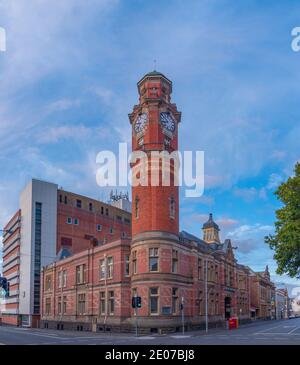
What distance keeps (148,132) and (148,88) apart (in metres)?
5.96

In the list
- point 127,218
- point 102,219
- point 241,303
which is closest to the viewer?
point 241,303

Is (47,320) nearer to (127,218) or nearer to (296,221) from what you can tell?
(127,218)

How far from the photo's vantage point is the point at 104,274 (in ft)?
193

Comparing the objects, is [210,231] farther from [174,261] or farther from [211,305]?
[174,261]

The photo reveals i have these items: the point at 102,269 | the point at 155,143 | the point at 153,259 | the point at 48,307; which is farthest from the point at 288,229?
the point at 48,307

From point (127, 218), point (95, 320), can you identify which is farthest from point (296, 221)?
point (127, 218)

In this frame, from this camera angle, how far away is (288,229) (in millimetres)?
35719

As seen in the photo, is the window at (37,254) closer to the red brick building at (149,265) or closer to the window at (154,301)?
the red brick building at (149,265)

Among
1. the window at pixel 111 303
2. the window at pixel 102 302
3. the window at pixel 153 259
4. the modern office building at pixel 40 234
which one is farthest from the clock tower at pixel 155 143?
the modern office building at pixel 40 234

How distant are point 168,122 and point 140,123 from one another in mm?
3284

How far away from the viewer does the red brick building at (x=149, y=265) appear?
169 feet

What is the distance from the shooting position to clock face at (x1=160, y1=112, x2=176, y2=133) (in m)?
56.1

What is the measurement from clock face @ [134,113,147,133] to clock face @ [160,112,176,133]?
200 centimetres

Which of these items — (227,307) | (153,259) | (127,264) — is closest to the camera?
(153,259)
